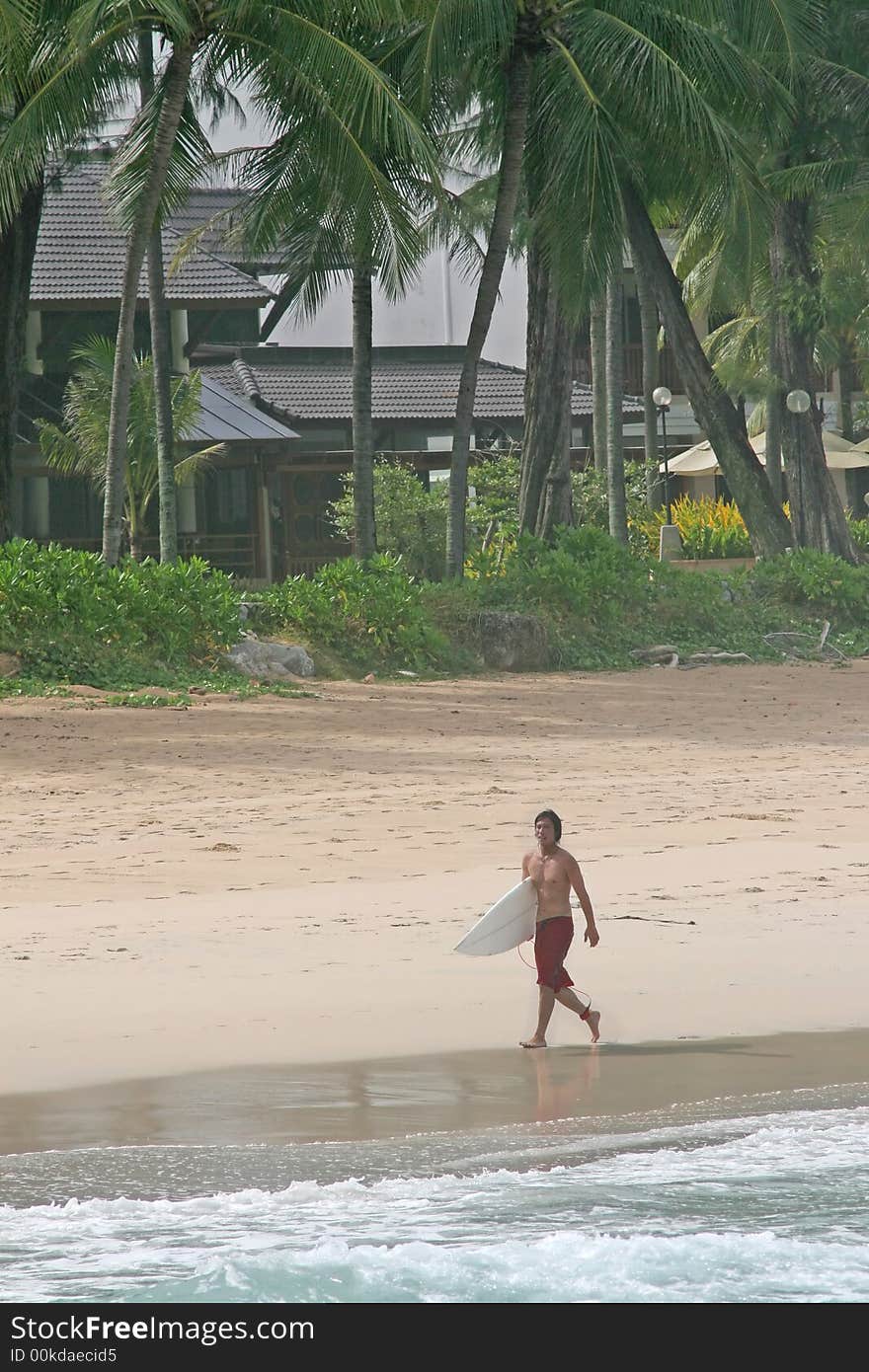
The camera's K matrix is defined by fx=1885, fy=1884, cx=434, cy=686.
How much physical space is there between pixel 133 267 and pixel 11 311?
2194 mm

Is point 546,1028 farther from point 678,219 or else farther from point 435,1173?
point 678,219

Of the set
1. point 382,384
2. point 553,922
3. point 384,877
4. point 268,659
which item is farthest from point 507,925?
point 382,384

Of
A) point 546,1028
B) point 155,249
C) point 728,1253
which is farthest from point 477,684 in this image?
point 728,1253

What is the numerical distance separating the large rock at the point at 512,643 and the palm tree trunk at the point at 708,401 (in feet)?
21.4

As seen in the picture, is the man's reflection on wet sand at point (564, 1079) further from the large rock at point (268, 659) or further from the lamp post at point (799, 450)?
the lamp post at point (799, 450)

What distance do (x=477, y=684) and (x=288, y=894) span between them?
9.82 metres

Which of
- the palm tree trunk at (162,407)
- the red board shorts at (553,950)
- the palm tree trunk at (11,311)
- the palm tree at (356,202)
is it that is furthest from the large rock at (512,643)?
the red board shorts at (553,950)

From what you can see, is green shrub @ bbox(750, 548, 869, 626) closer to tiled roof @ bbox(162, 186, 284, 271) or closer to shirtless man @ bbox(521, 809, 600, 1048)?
tiled roof @ bbox(162, 186, 284, 271)

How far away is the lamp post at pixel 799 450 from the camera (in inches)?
1019

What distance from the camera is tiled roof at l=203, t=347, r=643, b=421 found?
1284 inches

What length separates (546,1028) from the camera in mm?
7105

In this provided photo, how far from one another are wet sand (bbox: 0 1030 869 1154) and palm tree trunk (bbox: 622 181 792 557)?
19.0 meters

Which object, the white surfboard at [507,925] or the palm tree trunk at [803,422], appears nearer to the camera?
the white surfboard at [507,925]

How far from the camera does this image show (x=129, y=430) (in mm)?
26609
